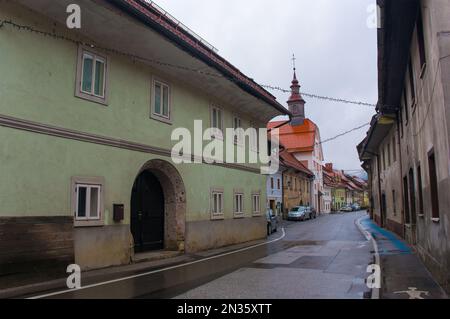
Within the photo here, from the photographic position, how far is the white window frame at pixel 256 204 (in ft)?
68.8

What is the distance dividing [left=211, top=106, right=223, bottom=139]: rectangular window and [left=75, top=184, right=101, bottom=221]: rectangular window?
7166 mm

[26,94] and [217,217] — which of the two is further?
[217,217]

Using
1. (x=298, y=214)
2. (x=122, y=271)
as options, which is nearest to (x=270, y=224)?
(x=122, y=271)

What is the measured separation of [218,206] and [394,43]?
363 inches

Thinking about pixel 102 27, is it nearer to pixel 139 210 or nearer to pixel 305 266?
pixel 139 210

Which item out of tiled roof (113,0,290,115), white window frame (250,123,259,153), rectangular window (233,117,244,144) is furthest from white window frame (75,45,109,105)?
white window frame (250,123,259,153)

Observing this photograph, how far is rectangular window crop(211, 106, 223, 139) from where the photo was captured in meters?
17.3

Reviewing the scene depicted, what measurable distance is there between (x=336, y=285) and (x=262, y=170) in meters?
13.8

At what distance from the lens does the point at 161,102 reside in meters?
13.9

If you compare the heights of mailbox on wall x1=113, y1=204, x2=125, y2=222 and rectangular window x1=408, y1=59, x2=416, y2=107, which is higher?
rectangular window x1=408, y1=59, x2=416, y2=107

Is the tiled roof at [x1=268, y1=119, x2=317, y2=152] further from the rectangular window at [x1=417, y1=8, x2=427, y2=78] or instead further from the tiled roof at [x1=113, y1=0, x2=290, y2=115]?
the rectangular window at [x1=417, y1=8, x2=427, y2=78]

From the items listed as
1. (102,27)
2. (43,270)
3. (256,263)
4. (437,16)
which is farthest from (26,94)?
(437,16)

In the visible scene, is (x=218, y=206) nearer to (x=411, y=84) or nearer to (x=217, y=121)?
(x=217, y=121)

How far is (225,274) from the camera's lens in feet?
32.9
